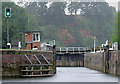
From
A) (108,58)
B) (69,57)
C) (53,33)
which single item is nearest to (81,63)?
(69,57)

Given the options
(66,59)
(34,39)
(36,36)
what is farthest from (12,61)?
(66,59)

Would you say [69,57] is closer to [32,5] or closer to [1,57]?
[32,5]

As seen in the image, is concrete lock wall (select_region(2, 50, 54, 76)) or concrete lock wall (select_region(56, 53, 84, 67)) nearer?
concrete lock wall (select_region(2, 50, 54, 76))

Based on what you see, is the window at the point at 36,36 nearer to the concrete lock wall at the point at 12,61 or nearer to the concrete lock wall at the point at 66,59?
the concrete lock wall at the point at 12,61

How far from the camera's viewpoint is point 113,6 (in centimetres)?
4944

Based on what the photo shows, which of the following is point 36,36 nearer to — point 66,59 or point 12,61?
point 12,61

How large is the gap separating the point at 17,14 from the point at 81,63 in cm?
2044

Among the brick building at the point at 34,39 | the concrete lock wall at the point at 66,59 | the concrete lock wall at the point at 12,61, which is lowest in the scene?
the concrete lock wall at the point at 66,59

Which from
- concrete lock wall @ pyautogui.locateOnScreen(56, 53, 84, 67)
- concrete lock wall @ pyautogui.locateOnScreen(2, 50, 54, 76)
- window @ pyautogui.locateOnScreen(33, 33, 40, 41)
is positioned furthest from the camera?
concrete lock wall @ pyautogui.locateOnScreen(56, 53, 84, 67)

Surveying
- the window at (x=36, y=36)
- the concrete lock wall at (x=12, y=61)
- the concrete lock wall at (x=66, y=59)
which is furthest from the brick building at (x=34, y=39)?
the concrete lock wall at (x=66, y=59)

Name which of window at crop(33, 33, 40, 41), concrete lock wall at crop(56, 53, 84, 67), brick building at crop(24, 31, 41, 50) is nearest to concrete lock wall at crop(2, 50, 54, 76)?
brick building at crop(24, 31, 41, 50)

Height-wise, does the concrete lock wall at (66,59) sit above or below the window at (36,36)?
below

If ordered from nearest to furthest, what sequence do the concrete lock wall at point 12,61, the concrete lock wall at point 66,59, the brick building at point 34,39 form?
1. the concrete lock wall at point 12,61
2. the brick building at point 34,39
3. the concrete lock wall at point 66,59

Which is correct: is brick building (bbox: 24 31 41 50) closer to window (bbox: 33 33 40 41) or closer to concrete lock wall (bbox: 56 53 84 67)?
window (bbox: 33 33 40 41)
